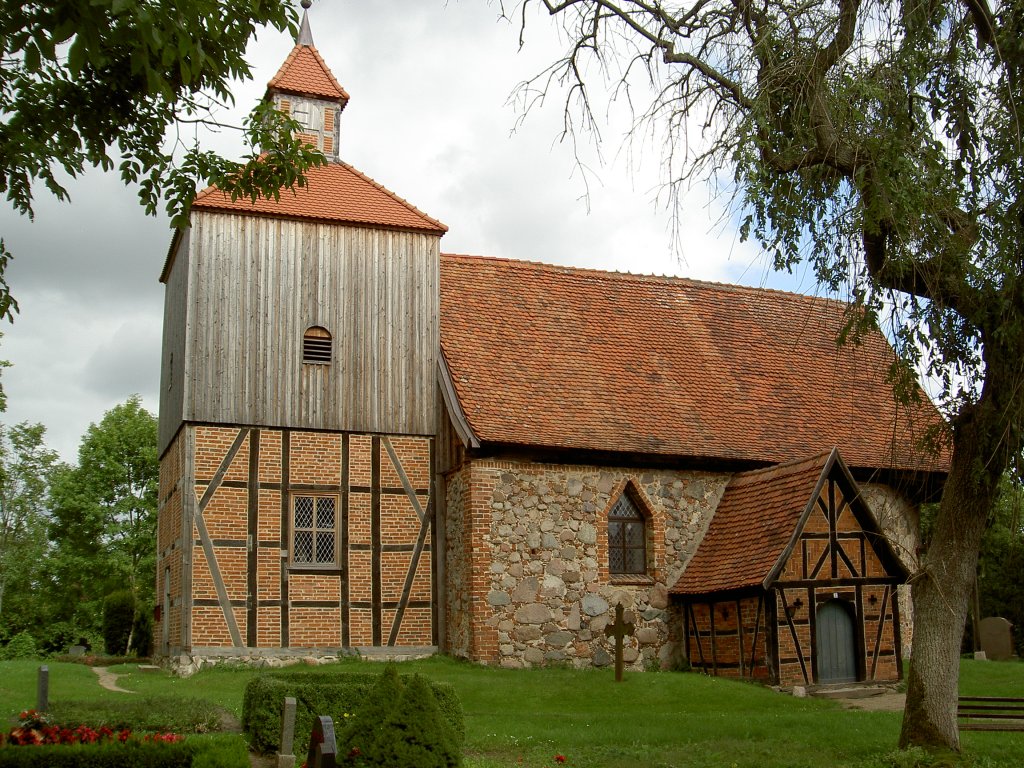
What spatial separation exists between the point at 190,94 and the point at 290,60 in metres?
13.6

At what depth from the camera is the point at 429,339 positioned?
70.0 feet

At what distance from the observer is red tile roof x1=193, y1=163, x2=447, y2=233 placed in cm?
2042

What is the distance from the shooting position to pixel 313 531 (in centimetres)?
1980

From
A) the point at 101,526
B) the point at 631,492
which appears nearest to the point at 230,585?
the point at 631,492

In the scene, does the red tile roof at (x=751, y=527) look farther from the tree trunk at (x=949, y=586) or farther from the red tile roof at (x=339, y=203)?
the red tile roof at (x=339, y=203)

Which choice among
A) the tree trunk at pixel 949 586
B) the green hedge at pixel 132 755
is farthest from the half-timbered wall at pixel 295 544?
the tree trunk at pixel 949 586

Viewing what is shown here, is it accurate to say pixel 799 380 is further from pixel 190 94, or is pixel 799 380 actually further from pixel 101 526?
pixel 101 526

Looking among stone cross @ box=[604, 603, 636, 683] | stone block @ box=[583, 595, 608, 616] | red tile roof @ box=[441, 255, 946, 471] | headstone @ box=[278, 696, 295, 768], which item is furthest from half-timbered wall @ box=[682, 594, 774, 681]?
headstone @ box=[278, 696, 295, 768]

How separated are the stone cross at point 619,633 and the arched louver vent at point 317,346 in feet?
22.0

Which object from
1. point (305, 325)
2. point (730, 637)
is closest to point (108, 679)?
point (305, 325)

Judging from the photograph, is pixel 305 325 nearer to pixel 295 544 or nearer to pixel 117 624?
pixel 295 544

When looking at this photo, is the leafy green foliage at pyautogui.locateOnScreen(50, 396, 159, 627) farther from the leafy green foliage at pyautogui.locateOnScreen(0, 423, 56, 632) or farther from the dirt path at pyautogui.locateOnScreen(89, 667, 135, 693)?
the dirt path at pyautogui.locateOnScreen(89, 667, 135, 693)

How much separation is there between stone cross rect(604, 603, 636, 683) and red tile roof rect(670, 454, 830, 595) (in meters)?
1.96

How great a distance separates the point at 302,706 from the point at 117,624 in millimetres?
24557
